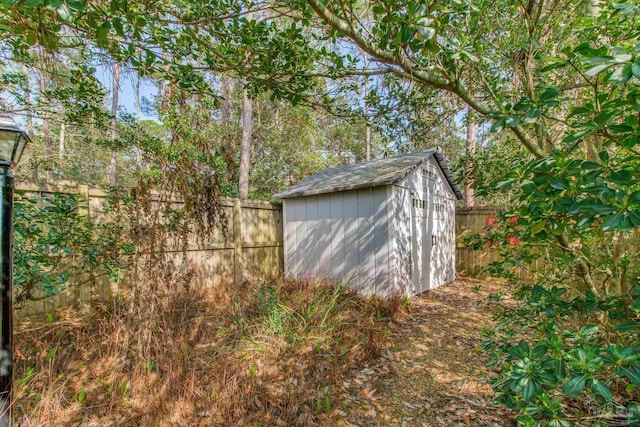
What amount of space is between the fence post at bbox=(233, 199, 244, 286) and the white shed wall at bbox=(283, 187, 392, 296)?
4.02 feet

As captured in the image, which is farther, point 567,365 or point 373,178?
point 373,178

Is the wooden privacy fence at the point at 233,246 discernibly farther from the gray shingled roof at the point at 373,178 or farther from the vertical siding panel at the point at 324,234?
the vertical siding panel at the point at 324,234

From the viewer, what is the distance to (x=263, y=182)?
43.2 feet

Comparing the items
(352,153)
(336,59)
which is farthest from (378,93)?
(352,153)

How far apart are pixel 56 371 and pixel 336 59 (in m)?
3.94

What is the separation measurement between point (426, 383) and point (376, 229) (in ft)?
9.03

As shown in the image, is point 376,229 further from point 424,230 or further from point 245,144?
point 245,144

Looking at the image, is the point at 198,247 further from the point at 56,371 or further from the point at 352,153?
the point at 352,153

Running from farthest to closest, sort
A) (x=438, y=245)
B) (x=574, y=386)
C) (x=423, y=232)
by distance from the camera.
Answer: (x=438, y=245) → (x=423, y=232) → (x=574, y=386)

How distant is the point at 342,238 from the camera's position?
5.72m

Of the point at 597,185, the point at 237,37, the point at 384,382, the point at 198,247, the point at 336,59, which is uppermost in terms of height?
the point at 237,37

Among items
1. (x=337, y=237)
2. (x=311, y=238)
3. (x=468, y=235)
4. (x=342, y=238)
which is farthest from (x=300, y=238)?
(x=468, y=235)

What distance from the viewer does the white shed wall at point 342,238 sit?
5.18m

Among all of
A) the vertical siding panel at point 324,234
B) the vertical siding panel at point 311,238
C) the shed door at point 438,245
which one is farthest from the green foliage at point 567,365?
the shed door at point 438,245
